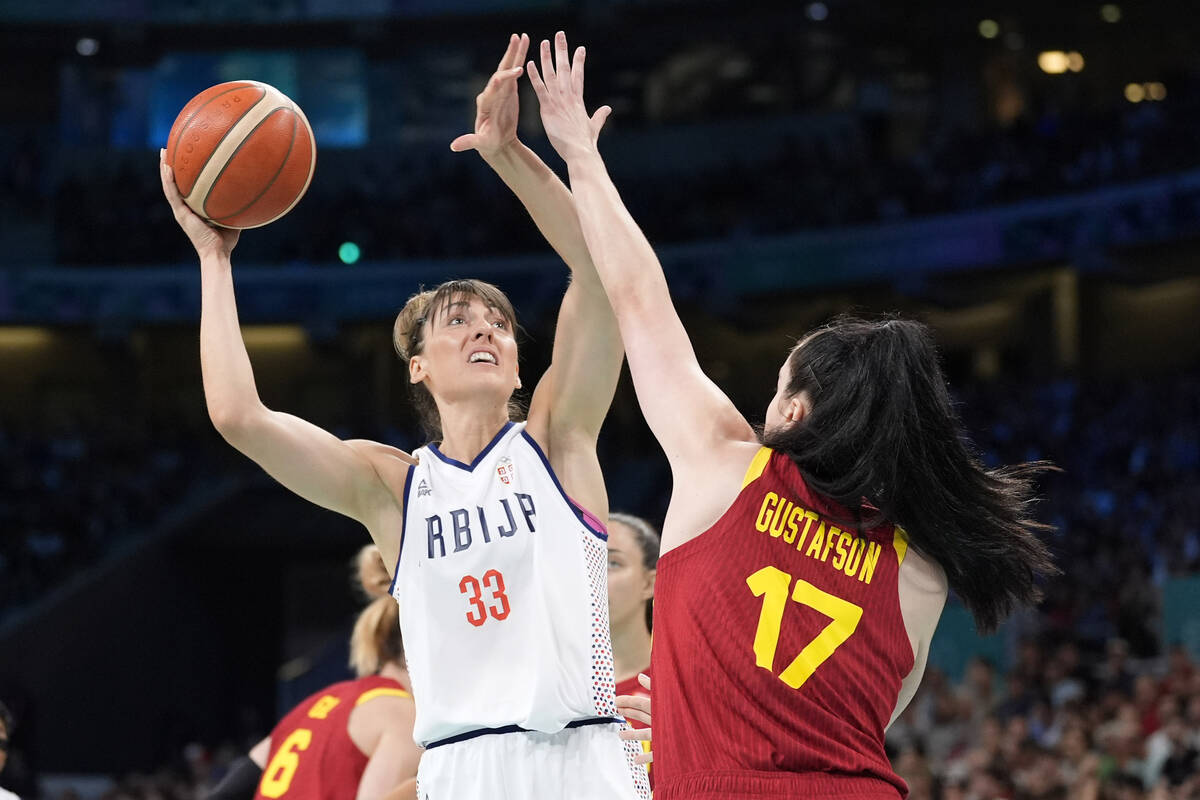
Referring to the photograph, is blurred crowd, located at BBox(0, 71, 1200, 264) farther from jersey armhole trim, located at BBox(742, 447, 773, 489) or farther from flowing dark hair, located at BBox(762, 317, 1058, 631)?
jersey armhole trim, located at BBox(742, 447, 773, 489)

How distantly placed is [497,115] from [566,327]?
534 mm

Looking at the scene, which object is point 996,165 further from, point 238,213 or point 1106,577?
point 238,213

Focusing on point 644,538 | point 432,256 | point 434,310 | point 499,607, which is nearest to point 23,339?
point 432,256

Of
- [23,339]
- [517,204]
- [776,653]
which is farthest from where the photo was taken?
[23,339]

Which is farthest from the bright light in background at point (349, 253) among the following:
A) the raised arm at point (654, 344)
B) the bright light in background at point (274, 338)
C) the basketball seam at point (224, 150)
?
the raised arm at point (654, 344)

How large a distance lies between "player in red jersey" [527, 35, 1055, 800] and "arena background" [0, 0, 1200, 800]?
1384 centimetres

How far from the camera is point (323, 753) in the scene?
15.2ft

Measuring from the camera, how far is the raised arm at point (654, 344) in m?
2.53

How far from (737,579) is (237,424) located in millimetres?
1310

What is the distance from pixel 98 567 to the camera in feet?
74.3

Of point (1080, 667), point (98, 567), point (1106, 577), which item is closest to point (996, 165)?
point (1106, 577)

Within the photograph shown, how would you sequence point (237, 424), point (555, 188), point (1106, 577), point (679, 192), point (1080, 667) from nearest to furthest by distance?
point (237, 424) → point (555, 188) → point (1080, 667) → point (1106, 577) → point (679, 192)

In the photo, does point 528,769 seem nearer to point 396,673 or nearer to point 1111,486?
point 396,673

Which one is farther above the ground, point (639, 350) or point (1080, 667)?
point (639, 350)
